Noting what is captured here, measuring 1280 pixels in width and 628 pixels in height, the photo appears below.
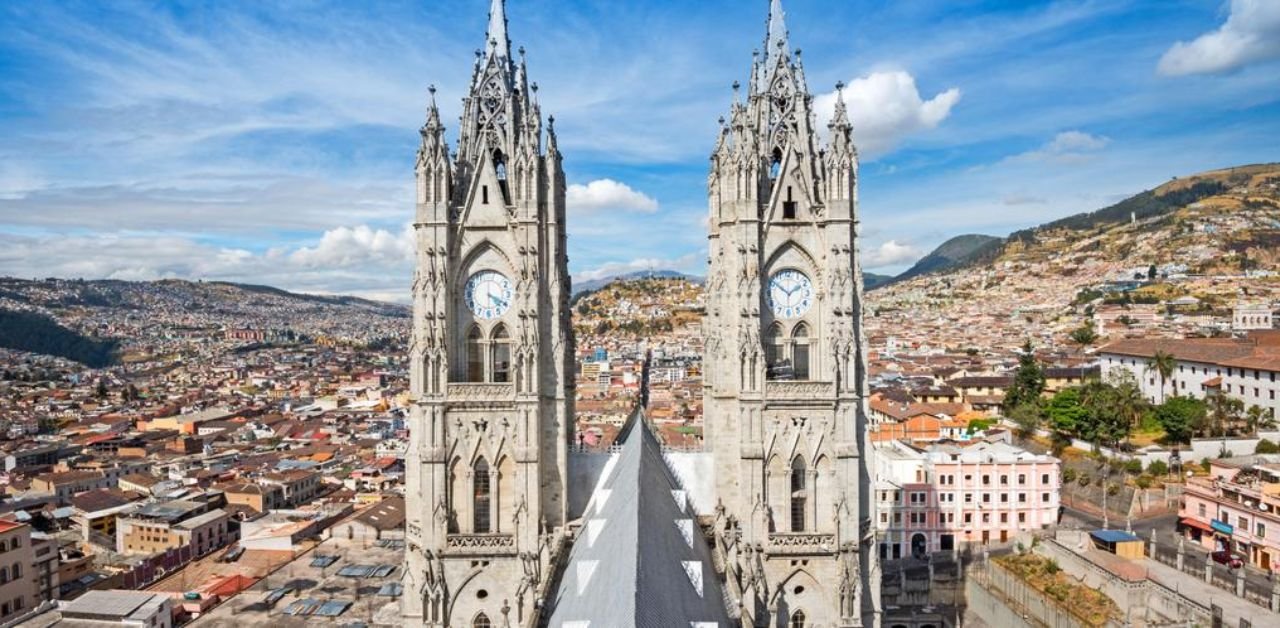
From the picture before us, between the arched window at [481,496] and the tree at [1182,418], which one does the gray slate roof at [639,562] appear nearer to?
the arched window at [481,496]

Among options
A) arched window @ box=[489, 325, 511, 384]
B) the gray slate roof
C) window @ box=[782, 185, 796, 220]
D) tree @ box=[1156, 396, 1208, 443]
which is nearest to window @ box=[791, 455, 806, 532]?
the gray slate roof

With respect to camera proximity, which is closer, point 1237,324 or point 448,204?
point 448,204

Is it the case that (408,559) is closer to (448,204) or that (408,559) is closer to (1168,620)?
(448,204)

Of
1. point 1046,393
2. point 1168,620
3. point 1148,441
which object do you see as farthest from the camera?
point 1046,393

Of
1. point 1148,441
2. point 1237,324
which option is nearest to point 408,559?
point 1148,441

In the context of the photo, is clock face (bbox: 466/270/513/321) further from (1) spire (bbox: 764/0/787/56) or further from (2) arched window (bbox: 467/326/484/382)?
(1) spire (bbox: 764/0/787/56)

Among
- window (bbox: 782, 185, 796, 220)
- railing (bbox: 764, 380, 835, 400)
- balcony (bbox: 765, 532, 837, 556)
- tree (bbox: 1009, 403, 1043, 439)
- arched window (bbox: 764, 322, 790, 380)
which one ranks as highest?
window (bbox: 782, 185, 796, 220)

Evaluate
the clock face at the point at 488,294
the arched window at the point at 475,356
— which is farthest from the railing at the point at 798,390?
the arched window at the point at 475,356
